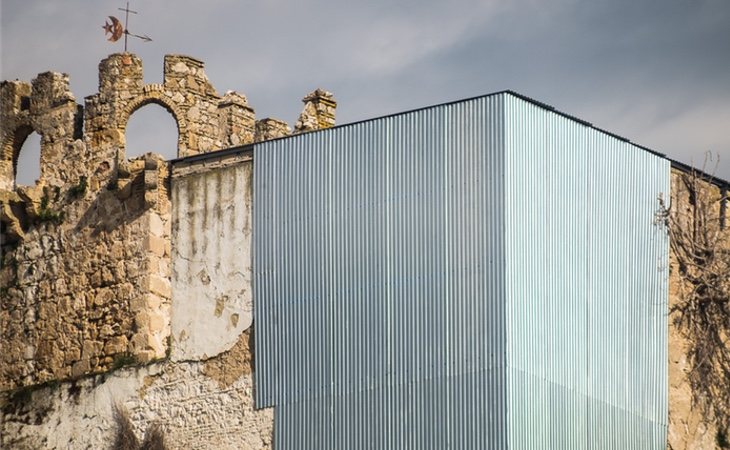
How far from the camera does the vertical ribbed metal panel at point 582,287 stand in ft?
85.0

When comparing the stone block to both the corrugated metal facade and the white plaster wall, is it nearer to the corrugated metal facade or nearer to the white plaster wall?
the white plaster wall

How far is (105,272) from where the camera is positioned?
98.9 feet

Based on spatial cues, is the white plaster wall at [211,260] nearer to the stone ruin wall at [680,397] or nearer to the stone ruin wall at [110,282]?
the stone ruin wall at [110,282]

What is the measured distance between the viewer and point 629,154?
2834 cm

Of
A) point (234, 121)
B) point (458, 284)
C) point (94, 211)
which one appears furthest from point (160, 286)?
point (458, 284)

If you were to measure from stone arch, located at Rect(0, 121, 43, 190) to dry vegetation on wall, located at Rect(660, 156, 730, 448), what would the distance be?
32.8ft

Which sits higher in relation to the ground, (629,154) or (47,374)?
(629,154)

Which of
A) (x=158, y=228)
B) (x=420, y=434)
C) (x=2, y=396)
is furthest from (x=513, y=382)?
(x=2, y=396)

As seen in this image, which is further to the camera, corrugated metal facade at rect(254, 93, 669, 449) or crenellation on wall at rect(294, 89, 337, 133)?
crenellation on wall at rect(294, 89, 337, 133)

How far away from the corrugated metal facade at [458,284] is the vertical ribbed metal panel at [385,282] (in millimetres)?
23

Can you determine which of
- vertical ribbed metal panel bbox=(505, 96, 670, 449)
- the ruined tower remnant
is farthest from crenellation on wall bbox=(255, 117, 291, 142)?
vertical ribbed metal panel bbox=(505, 96, 670, 449)

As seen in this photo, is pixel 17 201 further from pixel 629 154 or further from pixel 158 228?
pixel 629 154

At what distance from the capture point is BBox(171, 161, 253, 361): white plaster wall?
28.6 metres

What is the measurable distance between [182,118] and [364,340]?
5826mm
